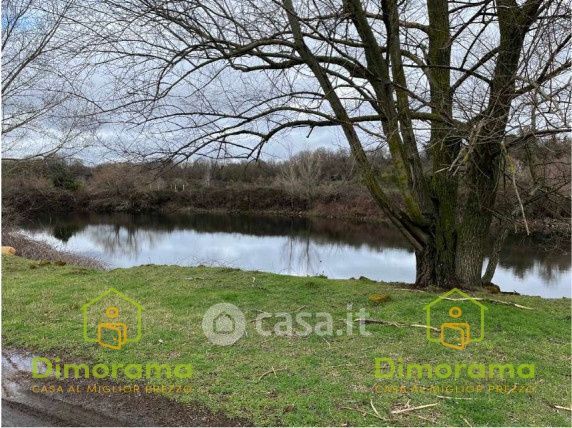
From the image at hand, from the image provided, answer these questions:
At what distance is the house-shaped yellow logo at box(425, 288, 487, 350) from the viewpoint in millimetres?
4301

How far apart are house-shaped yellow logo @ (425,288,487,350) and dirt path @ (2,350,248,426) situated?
7.27ft

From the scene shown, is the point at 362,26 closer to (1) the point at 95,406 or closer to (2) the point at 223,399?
(2) the point at 223,399

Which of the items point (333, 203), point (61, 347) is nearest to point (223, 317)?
point (61, 347)

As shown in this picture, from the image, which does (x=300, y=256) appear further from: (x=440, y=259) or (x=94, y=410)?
(x=94, y=410)

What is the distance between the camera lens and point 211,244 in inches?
851

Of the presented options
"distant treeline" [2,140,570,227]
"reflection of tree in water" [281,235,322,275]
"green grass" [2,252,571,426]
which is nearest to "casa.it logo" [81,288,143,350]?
"green grass" [2,252,571,426]

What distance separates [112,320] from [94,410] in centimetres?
190

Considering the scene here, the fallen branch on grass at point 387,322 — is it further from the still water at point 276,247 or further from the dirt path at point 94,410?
the still water at point 276,247

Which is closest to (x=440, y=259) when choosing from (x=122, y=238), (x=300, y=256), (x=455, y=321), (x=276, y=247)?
(x=455, y=321)

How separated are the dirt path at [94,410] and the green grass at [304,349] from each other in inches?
5.2
